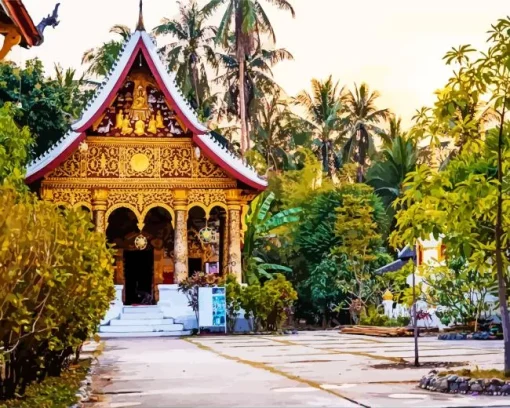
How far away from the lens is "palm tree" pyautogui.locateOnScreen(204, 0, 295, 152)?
3866cm

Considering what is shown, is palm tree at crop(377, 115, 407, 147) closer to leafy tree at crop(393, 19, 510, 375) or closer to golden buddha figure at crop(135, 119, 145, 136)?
golden buddha figure at crop(135, 119, 145, 136)

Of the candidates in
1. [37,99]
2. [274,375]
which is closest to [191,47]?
[37,99]

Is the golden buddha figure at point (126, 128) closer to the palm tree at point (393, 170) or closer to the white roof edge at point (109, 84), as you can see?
the white roof edge at point (109, 84)

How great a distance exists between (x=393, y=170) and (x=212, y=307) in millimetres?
20242

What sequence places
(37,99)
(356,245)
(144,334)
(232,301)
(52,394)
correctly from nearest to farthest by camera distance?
1. (52,394)
2. (144,334)
3. (232,301)
4. (37,99)
5. (356,245)

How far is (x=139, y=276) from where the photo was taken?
1078 inches

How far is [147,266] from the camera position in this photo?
89.1 ft

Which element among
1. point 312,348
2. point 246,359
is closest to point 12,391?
point 246,359

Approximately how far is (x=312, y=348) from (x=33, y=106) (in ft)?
52.2

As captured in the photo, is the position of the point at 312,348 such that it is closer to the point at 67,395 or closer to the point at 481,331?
the point at 481,331

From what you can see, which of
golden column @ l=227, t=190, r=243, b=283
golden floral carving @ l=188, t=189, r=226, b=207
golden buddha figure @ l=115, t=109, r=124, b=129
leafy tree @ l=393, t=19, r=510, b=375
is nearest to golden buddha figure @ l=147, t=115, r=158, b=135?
golden buddha figure @ l=115, t=109, r=124, b=129

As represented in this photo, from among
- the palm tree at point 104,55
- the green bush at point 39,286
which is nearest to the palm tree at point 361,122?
the palm tree at point 104,55

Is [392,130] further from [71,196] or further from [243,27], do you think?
[71,196]

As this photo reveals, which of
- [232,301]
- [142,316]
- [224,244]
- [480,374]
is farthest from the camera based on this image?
[224,244]
